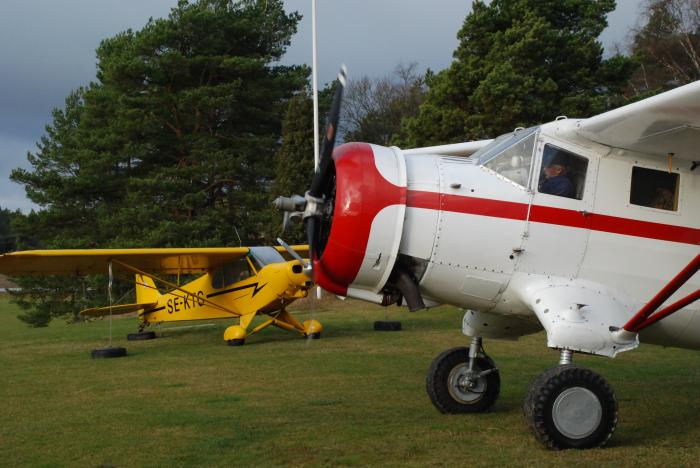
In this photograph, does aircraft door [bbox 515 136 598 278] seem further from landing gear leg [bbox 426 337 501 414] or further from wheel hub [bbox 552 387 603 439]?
landing gear leg [bbox 426 337 501 414]

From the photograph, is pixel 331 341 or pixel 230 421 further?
pixel 331 341

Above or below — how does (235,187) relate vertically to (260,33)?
below

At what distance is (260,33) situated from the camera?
33250 millimetres

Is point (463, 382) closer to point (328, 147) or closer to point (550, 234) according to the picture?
point (550, 234)

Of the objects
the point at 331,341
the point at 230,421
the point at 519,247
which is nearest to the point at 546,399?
the point at 519,247

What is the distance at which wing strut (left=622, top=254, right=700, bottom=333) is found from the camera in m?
5.42

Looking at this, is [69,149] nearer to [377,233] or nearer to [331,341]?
[331,341]

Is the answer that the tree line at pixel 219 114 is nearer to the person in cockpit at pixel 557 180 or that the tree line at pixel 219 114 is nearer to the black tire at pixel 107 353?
the black tire at pixel 107 353

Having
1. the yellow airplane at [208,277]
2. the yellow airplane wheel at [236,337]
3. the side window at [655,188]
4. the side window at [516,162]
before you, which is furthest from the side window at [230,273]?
the side window at [655,188]

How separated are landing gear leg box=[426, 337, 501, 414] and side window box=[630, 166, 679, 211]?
217cm

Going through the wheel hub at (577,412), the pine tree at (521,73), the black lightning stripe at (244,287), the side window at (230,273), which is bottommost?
the black lightning stripe at (244,287)

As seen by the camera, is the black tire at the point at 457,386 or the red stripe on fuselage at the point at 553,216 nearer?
the red stripe on fuselage at the point at 553,216

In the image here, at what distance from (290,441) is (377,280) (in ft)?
5.23

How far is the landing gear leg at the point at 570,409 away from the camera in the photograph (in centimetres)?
545
